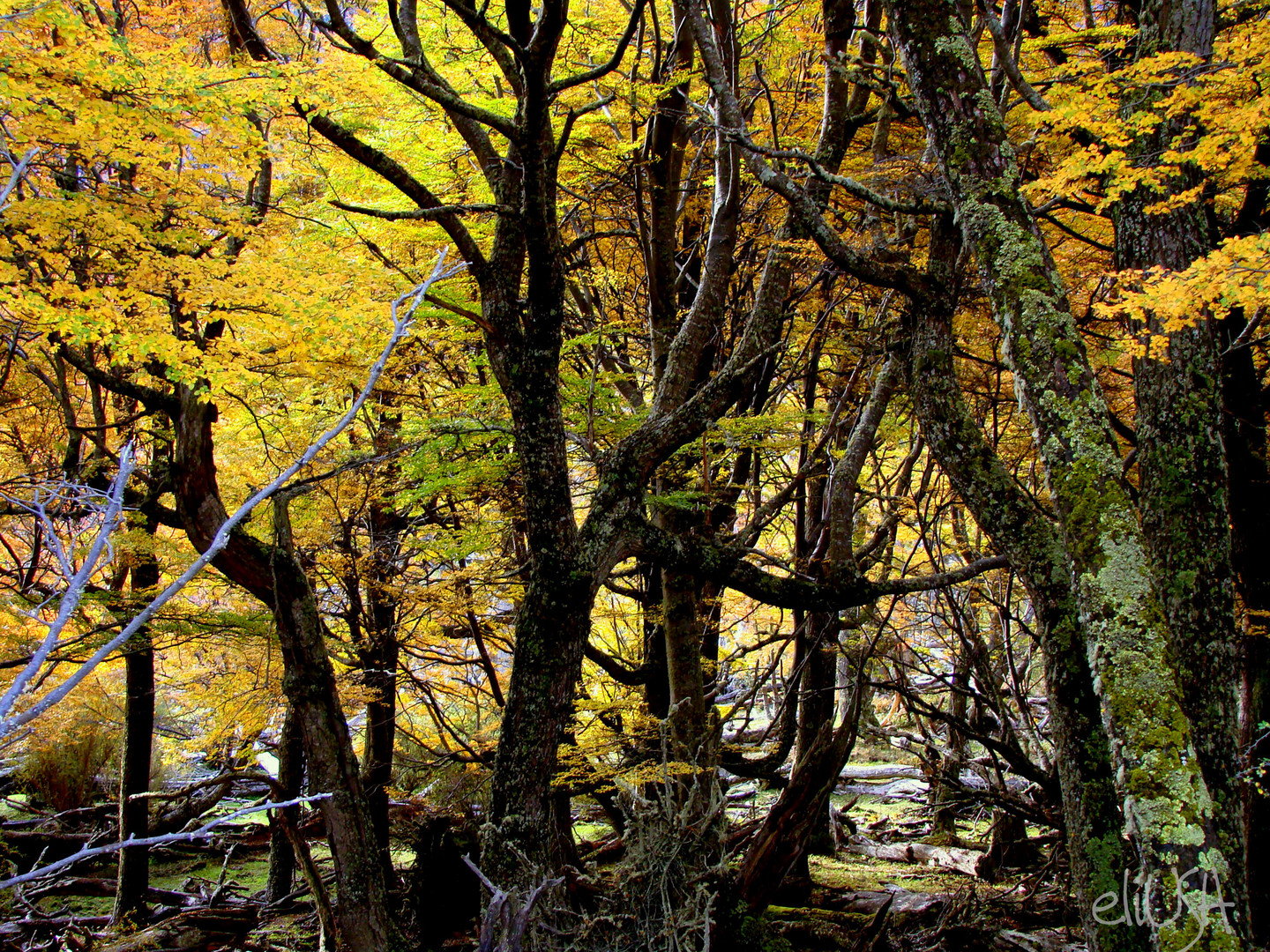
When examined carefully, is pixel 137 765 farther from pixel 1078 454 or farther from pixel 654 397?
pixel 1078 454

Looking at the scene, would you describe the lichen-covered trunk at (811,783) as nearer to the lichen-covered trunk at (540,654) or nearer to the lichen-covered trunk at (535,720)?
the lichen-covered trunk at (540,654)

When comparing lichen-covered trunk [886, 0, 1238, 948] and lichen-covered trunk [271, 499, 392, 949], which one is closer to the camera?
lichen-covered trunk [886, 0, 1238, 948]

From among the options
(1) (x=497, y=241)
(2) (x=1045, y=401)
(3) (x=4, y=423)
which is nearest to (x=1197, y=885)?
(2) (x=1045, y=401)

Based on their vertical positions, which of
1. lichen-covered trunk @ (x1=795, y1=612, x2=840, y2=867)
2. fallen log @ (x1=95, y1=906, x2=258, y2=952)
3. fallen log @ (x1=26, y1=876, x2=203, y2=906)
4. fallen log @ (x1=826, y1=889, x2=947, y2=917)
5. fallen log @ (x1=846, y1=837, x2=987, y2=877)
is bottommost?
fallen log @ (x1=846, y1=837, x2=987, y2=877)

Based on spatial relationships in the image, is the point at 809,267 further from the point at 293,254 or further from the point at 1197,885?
the point at 1197,885

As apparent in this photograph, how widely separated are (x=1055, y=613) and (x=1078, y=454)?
1.87ft

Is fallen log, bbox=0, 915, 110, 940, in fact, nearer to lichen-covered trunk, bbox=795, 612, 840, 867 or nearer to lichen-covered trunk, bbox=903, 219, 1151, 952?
lichen-covered trunk, bbox=795, 612, 840, 867

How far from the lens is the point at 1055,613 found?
9.43 feet

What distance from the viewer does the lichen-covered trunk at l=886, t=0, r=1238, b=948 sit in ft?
7.82

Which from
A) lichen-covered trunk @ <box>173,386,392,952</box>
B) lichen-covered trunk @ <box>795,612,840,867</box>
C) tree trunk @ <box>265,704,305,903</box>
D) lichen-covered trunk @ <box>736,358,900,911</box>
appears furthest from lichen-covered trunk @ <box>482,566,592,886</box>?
tree trunk @ <box>265,704,305,903</box>

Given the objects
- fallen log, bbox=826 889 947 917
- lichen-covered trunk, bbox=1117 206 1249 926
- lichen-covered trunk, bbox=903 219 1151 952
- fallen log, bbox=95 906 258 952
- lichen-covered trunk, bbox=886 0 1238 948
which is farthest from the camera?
fallen log, bbox=826 889 947 917

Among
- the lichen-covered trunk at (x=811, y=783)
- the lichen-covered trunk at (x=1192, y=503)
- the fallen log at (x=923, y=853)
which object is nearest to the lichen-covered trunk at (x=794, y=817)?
the lichen-covered trunk at (x=811, y=783)

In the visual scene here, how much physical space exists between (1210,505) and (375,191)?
6269 millimetres

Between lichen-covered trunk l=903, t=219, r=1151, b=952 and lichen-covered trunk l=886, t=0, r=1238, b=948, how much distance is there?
0.70 ft
